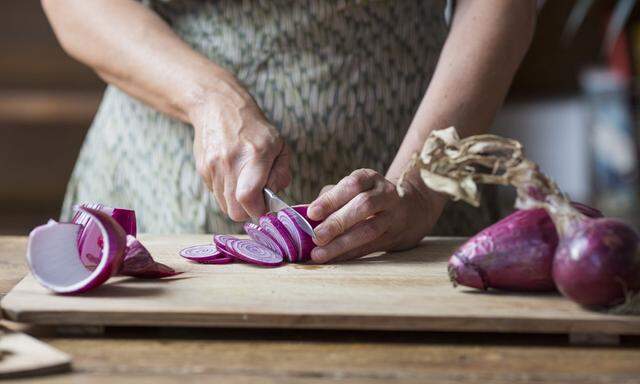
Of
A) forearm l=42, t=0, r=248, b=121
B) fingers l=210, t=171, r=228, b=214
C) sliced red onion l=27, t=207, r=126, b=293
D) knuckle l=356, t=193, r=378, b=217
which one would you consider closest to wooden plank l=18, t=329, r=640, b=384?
sliced red onion l=27, t=207, r=126, b=293

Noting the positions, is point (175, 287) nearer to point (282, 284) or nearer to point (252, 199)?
point (282, 284)

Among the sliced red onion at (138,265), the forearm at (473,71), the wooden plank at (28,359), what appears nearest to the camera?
the wooden plank at (28,359)

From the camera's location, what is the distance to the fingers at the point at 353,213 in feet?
4.43

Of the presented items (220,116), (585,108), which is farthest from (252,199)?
(585,108)

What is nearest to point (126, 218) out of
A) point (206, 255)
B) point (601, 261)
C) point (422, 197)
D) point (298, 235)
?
point (206, 255)

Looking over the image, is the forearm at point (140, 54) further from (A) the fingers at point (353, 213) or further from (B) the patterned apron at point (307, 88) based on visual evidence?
(A) the fingers at point (353, 213)

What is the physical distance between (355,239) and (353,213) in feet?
0.13

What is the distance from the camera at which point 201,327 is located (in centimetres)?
104

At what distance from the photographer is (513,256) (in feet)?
3.55

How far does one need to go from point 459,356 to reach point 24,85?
138 inches

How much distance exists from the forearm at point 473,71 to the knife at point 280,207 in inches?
8.8

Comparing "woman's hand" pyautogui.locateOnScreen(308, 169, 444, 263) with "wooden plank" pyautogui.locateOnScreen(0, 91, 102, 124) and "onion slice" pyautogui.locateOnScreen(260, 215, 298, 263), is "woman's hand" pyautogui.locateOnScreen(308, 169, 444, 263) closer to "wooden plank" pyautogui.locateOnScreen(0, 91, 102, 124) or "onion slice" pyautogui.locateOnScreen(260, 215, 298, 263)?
"onion slice" pyautogui.locateOnScreen(260, 215, 298, 263)

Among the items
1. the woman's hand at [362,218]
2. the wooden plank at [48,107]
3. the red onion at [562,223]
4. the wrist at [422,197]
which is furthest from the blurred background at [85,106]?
the red onion at [562,223]

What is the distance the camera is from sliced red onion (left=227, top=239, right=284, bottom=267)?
1.30m
